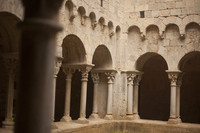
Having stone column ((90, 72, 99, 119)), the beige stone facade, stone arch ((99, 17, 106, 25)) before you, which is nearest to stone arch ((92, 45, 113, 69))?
the beige stone facade

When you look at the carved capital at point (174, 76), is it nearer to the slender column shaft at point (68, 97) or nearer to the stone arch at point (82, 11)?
the slender column shaft at point (68, 97)

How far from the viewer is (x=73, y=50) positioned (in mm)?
9883

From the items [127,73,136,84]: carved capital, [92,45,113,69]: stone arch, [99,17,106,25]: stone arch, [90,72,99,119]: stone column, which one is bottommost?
[90,72,99,119]: stone column

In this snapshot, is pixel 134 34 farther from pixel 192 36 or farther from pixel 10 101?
pixel 10 101

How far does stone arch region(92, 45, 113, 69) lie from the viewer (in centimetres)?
1122

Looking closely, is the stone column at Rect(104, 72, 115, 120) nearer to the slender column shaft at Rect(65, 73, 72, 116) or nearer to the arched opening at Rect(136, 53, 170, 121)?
the slender column shaft at Rect(65, 73, 72, 116)

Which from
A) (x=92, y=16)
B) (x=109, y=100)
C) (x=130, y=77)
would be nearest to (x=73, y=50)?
(x=92, y=16)

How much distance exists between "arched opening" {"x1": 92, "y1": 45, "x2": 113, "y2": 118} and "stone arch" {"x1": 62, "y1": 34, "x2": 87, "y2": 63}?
4.82 feet

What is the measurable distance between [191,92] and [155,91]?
1.75m

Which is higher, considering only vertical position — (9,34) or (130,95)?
(9,34)

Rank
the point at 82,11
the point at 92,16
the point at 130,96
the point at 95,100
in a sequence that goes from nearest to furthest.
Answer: the point at 82,11, the point at 92,16, the point at 95,100, the point at 130,96

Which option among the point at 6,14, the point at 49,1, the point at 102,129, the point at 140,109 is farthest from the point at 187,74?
the point at 49,1

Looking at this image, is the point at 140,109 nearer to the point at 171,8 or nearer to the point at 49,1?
the point at 171,8

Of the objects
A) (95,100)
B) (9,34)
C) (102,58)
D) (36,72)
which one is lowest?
(95,100)
